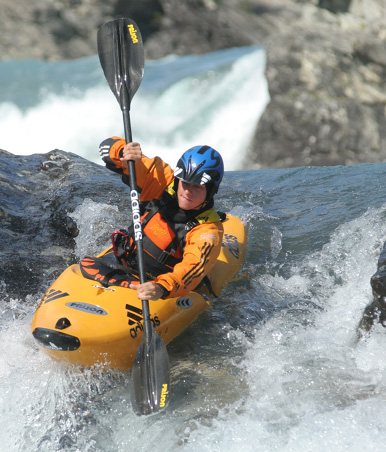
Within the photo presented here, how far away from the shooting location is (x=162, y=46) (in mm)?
18672

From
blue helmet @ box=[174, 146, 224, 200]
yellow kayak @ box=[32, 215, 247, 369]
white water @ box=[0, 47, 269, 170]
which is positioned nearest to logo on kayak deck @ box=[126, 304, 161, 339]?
yellow kayak @ box=[32, 215, 247, 369]

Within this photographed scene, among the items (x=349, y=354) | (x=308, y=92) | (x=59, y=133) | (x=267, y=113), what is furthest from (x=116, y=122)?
(x=349, y=354)

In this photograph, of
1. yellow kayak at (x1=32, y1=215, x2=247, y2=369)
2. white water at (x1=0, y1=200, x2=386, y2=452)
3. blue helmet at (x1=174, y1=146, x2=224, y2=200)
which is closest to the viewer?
white water at (x1=0, y1=200, x2=386, y2=452)

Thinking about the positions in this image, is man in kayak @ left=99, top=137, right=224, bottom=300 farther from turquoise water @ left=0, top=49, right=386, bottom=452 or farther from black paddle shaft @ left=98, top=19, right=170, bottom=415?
turquoise water @ left=0, top=49, right=386, bottom=452

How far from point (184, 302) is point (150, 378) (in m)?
0.77

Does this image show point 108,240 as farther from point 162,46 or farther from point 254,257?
point 162,46

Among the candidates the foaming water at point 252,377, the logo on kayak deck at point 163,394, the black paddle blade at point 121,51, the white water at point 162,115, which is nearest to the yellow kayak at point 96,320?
the foaming water at point 252,377

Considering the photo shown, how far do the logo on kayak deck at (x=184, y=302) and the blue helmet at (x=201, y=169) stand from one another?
0.75m

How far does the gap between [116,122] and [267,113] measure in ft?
11.5

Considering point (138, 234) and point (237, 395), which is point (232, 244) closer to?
point (138, 234)

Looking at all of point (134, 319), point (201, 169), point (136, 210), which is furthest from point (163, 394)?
point (201, 169)

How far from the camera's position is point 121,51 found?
15.8ft

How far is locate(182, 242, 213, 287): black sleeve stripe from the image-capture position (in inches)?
140

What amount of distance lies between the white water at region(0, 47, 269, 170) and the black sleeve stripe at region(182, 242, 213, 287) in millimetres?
8221
